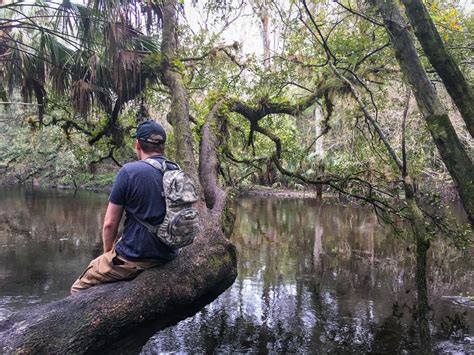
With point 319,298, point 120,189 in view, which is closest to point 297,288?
point 319,298

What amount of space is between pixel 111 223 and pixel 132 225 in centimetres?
14

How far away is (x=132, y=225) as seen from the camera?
2908 millimetres

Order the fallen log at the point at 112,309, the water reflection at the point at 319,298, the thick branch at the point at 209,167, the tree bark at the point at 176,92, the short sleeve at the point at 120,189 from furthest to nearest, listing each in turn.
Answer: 1. the water reflection at the point at 319,298
2. the tree bark at the point at 176,92
3. the thick branch at the point at 209,167
4. the short sleeve at the point at 120,189
5. the fallen log at the point at 112,309

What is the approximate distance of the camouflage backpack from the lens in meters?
2.83

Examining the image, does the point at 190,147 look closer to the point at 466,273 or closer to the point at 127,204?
the point at 127,204

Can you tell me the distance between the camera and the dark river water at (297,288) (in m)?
6.02

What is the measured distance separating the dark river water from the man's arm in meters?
0.84

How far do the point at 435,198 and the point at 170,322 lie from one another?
4.21 metres

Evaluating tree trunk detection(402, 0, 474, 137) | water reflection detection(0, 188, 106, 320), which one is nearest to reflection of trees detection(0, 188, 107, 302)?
water reflection detection(0, 188, 106, 320)

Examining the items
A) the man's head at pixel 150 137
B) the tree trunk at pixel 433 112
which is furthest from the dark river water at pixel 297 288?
the tree trunk at pixel 433 112

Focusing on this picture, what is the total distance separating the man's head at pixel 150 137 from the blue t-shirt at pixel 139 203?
20 centimetres

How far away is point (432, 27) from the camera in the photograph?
3.11 meters

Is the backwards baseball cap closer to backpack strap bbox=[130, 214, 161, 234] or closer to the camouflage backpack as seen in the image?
the camouflage backpack

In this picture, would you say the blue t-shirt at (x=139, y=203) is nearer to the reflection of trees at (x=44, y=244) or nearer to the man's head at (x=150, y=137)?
the man's head at (x=150, y=137)
